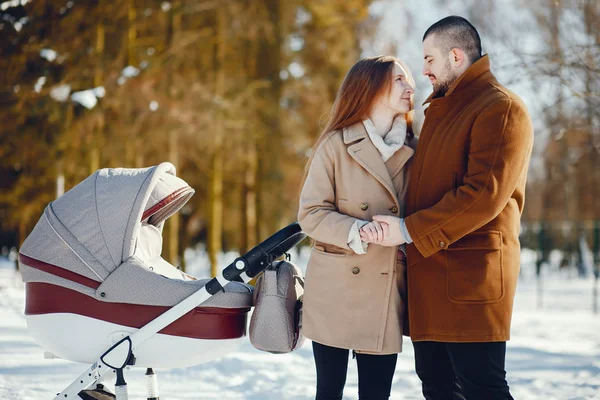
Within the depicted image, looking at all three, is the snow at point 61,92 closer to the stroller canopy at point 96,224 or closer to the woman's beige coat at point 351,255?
the stroller canopy at point 96,224

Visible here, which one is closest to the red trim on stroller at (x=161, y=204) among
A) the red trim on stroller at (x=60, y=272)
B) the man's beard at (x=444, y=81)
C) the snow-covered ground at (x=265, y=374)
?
the red trim on stroller at (x=60, y=272)

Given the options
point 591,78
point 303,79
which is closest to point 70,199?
point 591,78

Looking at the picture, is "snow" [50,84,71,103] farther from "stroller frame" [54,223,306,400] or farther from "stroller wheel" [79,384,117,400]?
"stroller frame" [54,223,306,400]

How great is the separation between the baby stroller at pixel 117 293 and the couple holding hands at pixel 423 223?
472 mm

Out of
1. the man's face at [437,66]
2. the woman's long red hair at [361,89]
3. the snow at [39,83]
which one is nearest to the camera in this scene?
the man's face at [437,66]

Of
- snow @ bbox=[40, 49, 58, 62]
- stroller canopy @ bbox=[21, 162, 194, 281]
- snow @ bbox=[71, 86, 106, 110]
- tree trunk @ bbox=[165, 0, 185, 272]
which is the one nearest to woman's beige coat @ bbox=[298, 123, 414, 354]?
stroller canopy @ bbox=[21, 162, 194, 281]

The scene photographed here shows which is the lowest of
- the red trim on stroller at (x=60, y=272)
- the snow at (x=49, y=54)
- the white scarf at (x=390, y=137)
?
the red trim on stroller at (x=60, y=272)

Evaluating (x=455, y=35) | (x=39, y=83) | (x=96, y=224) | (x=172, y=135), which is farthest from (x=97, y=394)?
(x=172, y=135)

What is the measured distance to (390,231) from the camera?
2.95 m

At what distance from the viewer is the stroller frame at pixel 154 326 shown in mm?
3332

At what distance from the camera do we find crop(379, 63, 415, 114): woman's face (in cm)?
319

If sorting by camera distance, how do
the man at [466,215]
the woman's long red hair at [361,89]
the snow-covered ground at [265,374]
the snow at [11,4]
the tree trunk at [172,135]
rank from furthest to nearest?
1. the tree trunk at [172,135]
2. the snow at [11,4]
3. the snow-covered ground at [265,374]
4. the woman's long red hair at [361,89]
5. the man at [466,215]

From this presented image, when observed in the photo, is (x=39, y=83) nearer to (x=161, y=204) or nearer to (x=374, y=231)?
(x=161, y=204)

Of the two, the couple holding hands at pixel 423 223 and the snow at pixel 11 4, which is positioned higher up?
the snow at pixel 11 4
